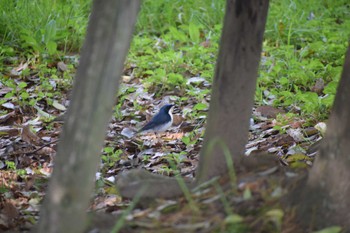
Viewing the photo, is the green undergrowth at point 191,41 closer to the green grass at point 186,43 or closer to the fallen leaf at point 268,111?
the green grass at point 186,43

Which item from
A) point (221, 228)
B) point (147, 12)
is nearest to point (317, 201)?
point (221, 228)

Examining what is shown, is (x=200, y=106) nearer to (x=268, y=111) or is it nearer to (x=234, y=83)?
(x=268, y=111)

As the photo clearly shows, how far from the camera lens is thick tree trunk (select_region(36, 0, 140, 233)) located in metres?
2.49

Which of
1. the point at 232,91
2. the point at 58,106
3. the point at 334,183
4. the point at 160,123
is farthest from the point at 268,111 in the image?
the point at 334,183

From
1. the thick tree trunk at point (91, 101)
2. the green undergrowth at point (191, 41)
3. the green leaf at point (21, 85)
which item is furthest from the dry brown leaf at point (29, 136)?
the thick tree trunk at point (91, 101)

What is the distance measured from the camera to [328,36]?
23.8ft

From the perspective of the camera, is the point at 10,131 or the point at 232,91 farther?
the point at 10,131

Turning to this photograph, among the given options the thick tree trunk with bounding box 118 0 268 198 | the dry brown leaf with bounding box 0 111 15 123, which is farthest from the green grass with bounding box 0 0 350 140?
the thick tree trunk with bounding box 118 0 268 198

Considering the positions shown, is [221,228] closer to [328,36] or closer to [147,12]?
[328,36]

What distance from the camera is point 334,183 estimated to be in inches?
111

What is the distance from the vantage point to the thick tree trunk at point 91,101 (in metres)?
2.49

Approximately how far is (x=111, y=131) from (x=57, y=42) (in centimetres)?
209

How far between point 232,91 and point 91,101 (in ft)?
2.40

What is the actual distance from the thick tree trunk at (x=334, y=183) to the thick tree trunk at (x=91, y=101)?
885mm
